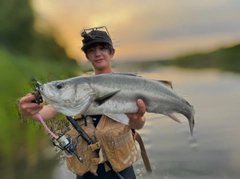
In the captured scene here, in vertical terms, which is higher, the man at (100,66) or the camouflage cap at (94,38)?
the camouflage cap at (94,38)

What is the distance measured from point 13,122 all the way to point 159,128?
375 centimetres

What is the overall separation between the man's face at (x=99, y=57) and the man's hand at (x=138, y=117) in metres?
0.44

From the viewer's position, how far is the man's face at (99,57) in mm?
2801

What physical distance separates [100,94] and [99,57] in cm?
45

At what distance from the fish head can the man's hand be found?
323 mm

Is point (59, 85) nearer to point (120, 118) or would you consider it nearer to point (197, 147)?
point (120, 118)

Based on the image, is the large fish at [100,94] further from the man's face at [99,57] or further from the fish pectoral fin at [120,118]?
the man's face at [99,57]

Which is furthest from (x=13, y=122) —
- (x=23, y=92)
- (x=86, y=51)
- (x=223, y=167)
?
(x=86, y=51)

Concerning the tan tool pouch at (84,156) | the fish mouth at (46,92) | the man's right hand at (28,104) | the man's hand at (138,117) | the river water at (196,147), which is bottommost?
the river water at (196,147)

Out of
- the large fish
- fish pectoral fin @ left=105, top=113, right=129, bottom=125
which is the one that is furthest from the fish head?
fish pectoral fin @ left=105, top=113, right=129, bottom=125

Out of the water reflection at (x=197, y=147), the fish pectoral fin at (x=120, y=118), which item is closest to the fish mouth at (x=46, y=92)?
the fish pectoral fin at (x=120, y=118)

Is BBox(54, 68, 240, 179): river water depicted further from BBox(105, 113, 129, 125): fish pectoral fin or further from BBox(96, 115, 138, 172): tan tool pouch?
BBox(105, 113, 129, 125): fish pectoral fin

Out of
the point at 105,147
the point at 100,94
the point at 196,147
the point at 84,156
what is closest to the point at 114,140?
the point at 105,147

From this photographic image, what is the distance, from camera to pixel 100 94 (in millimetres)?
2434
